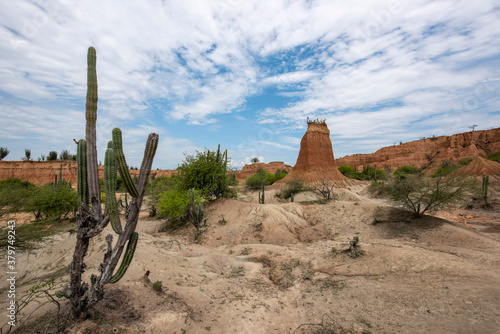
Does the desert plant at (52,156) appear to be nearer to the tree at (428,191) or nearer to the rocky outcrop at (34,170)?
the rocky outcrop at (34,170)

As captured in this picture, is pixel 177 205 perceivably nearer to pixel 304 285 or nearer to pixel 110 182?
pixel 304 285

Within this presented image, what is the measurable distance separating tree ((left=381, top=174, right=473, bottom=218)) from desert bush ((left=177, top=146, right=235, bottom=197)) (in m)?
12.8

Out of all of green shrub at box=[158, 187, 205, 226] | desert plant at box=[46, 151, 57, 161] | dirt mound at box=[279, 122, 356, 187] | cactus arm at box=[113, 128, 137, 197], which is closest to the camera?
cactus arm at box=[113, 128, 137, 197]

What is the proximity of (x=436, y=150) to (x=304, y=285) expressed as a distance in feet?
238

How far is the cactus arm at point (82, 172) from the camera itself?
417 centimetres

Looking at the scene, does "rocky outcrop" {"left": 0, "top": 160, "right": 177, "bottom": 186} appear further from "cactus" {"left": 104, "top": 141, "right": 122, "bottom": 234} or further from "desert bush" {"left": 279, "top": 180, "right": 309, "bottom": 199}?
"cactus" {"left": 104, "top": 141, "right": 122, "bottom": 234}

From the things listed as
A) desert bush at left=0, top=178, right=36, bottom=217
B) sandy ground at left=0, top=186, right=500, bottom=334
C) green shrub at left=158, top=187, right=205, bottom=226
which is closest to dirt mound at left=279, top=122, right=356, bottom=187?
sandy ground at left=0, top=186, right=500, bottom=334

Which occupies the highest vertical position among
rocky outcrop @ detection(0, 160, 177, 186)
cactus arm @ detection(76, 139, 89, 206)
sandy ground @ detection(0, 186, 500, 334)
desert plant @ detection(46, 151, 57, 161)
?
desert plant @ detection(46, 151, 57, 161)

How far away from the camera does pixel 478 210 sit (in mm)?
20312

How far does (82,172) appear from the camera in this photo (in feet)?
14.0

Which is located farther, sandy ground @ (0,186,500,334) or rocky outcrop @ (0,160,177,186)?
rocky outcrop @ (0,160,177,186)

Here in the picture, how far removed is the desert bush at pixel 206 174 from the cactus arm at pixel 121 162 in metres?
13.8

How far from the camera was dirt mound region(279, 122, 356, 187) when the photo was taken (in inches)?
1545

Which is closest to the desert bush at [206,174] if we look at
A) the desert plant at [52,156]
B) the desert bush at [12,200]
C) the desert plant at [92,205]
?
the desert bush at [12,200]
